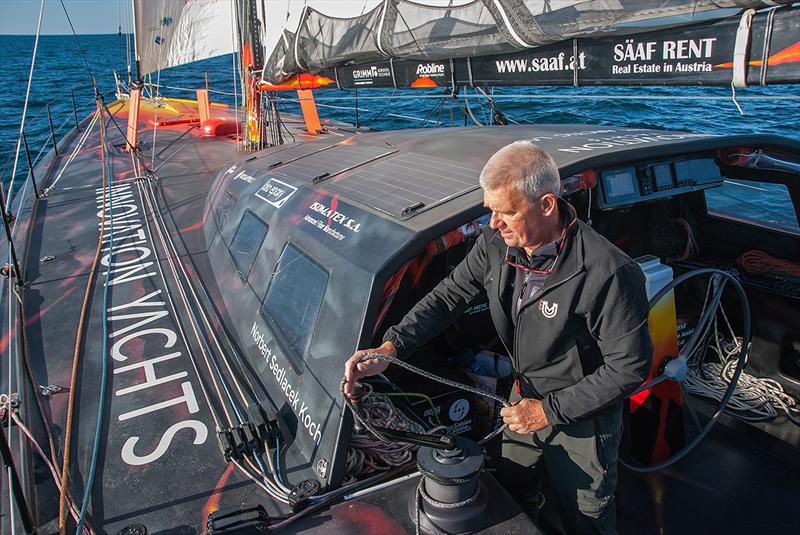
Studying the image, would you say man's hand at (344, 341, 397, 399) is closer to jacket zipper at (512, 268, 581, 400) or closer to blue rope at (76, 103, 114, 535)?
jacket zipper at (512, 268, 581, 400)

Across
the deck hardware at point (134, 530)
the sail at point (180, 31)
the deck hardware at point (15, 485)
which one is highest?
the sail at point (180, 31)

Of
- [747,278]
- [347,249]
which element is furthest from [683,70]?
[747,278]

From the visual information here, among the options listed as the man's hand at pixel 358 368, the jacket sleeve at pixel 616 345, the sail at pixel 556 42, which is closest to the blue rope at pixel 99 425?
the man's hand at pixel 358 368

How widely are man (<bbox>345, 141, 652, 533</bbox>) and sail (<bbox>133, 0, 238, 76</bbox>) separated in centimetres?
692

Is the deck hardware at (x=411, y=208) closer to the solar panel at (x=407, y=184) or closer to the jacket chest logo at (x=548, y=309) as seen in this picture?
the solar panel at (x=407, y=184)

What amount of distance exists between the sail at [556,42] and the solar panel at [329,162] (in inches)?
23.4

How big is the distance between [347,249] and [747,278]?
3.51 m

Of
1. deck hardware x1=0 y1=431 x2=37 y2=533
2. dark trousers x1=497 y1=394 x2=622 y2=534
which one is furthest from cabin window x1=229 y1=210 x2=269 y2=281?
dark trousers x1=497 y1=394 x2=622 y2=534

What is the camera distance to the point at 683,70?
2498 mm

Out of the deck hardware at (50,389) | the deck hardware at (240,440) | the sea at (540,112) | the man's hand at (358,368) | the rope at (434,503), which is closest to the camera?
the rope at (434,503)

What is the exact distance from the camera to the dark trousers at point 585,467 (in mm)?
2537

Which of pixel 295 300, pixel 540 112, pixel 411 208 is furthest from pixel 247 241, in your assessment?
pixel 540 112

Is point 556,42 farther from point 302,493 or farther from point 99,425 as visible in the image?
point 99,425

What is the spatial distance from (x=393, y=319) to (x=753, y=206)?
529 centimetres
